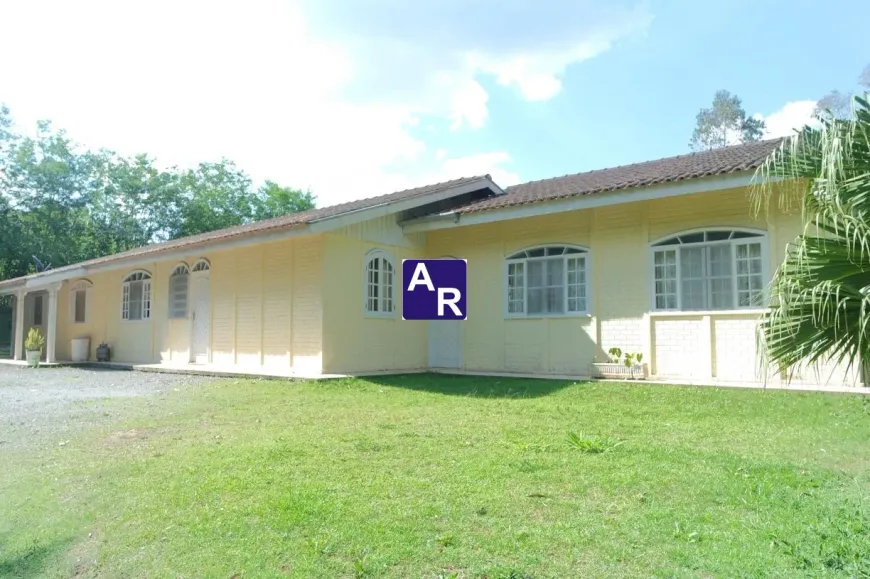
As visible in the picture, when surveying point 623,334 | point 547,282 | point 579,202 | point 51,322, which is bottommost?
point 623,334

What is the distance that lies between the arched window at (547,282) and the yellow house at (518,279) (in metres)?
0.03

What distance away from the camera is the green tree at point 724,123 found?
5331 centimetres

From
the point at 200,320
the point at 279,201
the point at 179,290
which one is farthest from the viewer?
the point at 279,201

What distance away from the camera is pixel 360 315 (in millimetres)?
13570

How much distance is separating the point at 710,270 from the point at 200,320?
1211 centimetres

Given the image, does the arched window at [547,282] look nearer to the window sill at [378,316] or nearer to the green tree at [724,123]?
the window sill at [378,316]

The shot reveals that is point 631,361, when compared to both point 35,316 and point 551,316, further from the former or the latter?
point 35,316

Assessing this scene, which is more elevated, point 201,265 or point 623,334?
point 201,265

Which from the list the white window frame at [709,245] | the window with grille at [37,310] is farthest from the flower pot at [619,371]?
the window with grille at [37,310]

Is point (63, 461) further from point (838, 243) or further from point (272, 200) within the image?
point (272, 200)

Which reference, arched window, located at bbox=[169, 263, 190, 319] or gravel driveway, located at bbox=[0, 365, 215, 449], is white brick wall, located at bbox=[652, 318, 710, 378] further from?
arched window, located at bbox=[169, 263, 190, 319]

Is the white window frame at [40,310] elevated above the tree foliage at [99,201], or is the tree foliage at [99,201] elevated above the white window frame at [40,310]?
the tree foliage at [99,201]

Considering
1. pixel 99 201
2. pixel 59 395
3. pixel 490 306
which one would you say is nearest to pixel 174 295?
pixel 59 395

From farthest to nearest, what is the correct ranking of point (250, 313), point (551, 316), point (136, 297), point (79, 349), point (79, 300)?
point (79, 300) → point (79, 349) → point (136, 297) → point (250, 313) → point (551, 316)
